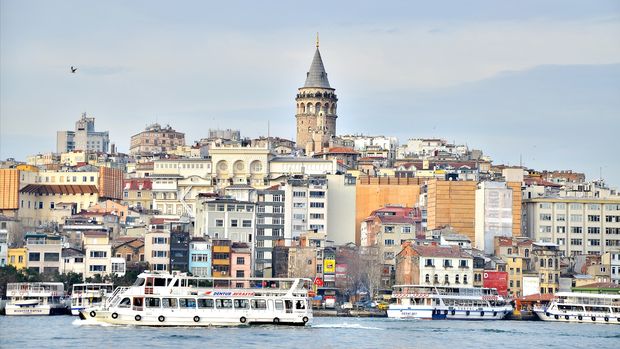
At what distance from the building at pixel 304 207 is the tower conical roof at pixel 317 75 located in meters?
42.9

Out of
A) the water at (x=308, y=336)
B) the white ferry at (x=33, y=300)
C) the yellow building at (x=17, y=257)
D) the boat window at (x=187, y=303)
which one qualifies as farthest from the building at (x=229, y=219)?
the boat window at (x=187, y=303)

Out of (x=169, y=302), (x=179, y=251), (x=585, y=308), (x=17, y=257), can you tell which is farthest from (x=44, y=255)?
(x=169, y=302)

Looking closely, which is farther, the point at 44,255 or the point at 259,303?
the point at 44,255

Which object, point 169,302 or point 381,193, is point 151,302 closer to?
point 169,302

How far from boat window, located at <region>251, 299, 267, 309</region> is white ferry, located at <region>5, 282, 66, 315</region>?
1874 centimetres

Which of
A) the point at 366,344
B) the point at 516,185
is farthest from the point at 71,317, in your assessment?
the point at 516,185

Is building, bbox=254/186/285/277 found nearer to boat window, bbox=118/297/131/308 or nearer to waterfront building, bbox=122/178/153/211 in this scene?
waterfront building, bbox=122/178/153/211

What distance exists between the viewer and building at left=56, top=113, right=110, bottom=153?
17912cm

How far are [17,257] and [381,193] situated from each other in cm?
2952

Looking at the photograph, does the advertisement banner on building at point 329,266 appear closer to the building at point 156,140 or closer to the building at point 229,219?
the building at point 229,219

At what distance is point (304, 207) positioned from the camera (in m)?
108

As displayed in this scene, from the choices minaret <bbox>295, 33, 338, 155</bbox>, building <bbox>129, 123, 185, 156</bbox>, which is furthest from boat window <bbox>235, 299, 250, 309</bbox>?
building <bbox>129, 123, 185, 156</bbox>

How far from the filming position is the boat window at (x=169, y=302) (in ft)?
215

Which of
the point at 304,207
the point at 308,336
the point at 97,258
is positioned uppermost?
the point at 304,207
